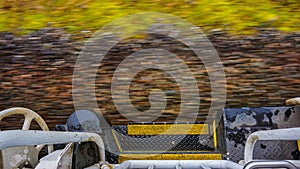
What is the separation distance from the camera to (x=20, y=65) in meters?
2.41

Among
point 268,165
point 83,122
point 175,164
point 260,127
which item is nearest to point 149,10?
point 83,122

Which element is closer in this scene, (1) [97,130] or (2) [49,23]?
(1) [97,130]

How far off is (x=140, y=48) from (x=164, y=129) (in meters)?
0.72

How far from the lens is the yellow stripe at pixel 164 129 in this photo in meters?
1.98

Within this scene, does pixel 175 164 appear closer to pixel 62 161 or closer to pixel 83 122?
pixel 62 161

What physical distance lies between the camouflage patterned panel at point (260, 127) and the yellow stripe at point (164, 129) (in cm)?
26

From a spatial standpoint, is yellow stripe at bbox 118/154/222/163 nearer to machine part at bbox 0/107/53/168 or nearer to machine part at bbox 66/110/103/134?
machine part at bbox 66/110/103/134

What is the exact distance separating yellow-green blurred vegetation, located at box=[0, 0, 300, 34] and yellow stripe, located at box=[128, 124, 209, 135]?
82 cm

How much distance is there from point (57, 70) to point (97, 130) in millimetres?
815

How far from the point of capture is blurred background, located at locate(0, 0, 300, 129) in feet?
7.18

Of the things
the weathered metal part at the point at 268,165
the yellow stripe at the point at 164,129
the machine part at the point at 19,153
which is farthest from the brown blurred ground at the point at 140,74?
the weathered metal part at the point at 268,165

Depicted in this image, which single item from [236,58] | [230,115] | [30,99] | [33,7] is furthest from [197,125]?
[33,7]

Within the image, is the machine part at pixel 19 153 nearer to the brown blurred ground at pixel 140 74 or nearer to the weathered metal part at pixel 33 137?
the weathered metal part at pixel 33 137

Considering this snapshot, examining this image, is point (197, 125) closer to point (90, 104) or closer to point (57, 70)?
point (90, 104)
